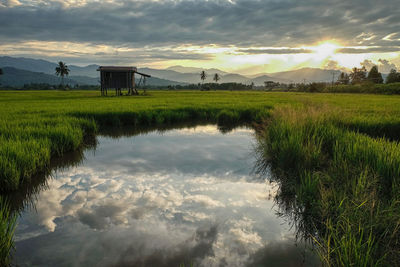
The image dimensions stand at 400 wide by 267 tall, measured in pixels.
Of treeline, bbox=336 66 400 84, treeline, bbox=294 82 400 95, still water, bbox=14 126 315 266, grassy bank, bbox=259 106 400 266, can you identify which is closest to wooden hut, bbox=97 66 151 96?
still water, bbox=14 126 315 266

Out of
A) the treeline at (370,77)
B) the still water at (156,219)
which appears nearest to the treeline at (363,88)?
the treeline at (370,77)

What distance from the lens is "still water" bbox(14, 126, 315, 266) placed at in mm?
2807

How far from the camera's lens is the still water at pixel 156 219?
9.21ft

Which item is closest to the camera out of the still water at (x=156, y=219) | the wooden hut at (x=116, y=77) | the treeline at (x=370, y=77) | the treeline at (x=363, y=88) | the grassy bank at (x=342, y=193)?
the grassy bank at (x=342, y=193)

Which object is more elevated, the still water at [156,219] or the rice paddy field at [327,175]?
the rice paddy field at [327,175]

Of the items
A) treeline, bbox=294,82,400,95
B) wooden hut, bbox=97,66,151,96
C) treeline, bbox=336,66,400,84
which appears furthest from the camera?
treeline, bbox=336,66,400,84

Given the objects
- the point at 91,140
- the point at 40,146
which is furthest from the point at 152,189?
the point at 91,140

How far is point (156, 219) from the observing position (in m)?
3.62

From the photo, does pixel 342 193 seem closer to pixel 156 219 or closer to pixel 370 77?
pixel 156 219

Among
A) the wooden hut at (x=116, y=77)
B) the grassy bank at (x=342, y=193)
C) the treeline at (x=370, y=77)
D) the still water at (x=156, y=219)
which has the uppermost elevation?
the treeline at (x=370, y=77)

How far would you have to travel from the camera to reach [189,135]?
1025cm

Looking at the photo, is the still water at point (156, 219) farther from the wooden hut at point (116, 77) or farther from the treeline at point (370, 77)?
the treeline at point (370, 77)

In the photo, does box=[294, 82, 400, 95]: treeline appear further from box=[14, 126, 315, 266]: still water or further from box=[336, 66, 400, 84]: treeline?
box=[14, 126, 315, 266]: still water

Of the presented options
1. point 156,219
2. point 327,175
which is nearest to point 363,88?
point 327,175
